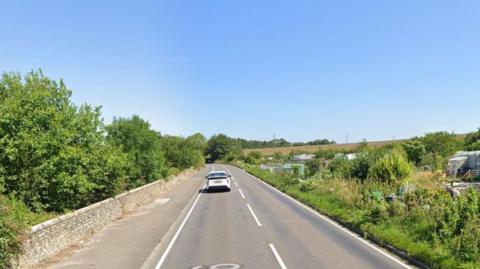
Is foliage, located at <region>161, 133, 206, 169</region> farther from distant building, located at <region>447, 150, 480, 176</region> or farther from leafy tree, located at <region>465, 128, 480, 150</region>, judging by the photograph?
leafy tree, located at <region>465, 128, 480, 150</region>

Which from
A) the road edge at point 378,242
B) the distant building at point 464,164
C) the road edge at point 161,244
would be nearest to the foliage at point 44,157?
the road edge at point 161,244

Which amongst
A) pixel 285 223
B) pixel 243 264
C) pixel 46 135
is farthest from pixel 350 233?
pixel 46 135

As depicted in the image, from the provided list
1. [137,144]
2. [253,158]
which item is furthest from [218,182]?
[253,158]

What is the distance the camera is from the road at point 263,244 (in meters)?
11.5

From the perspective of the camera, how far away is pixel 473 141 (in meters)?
83.0

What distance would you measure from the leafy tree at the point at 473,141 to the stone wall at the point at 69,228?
226 feet

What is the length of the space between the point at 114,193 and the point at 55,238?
874cm

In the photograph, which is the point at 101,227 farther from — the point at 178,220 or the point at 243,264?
the point at 243,264

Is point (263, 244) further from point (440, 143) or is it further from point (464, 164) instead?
point (440, 143)

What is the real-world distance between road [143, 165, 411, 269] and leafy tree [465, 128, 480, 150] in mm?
64593

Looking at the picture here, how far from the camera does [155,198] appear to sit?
99.3 ft

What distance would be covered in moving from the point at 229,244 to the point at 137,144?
19.3 m

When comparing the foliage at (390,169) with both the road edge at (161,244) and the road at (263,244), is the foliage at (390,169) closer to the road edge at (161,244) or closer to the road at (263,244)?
the road at (263,244)

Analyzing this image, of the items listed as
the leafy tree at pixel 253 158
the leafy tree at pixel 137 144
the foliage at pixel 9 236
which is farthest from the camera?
the leafy tree at pixel 253 158
